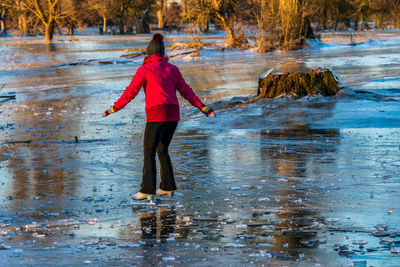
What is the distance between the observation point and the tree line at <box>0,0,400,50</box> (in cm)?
3716

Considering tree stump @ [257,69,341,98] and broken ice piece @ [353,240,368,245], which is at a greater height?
tree stump @ [257,69,341,98]

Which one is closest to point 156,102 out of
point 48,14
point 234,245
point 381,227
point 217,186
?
point 217,186

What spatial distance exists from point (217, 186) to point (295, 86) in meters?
7.28

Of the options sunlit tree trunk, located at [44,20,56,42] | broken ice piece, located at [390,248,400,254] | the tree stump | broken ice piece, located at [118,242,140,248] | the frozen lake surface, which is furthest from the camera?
sunlit tree trunk, located at [44,20,56,42]

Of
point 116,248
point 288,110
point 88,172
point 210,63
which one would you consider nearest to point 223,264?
point 116,248

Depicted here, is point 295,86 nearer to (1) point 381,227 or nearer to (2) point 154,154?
(2) point 154,154

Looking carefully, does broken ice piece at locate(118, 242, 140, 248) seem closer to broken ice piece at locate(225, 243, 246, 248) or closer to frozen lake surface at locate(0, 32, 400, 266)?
frozen lake surface at locate(0, 32, 400, 266)

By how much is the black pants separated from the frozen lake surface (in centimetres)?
21

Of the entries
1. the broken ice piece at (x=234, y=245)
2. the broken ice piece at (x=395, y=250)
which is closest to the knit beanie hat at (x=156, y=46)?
the broken ice piece at (x=234, y=245)

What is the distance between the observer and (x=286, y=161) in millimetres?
8742

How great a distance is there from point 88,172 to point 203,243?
3192mm

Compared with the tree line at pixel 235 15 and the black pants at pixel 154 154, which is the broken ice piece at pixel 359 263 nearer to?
the black pants at pixel 154 154

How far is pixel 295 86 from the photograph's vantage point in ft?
47.2

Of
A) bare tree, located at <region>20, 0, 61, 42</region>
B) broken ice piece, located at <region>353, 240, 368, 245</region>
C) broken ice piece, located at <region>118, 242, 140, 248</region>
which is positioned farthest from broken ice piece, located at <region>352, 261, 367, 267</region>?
bare tree, located at <region>20, 0, 61, 42</region>
